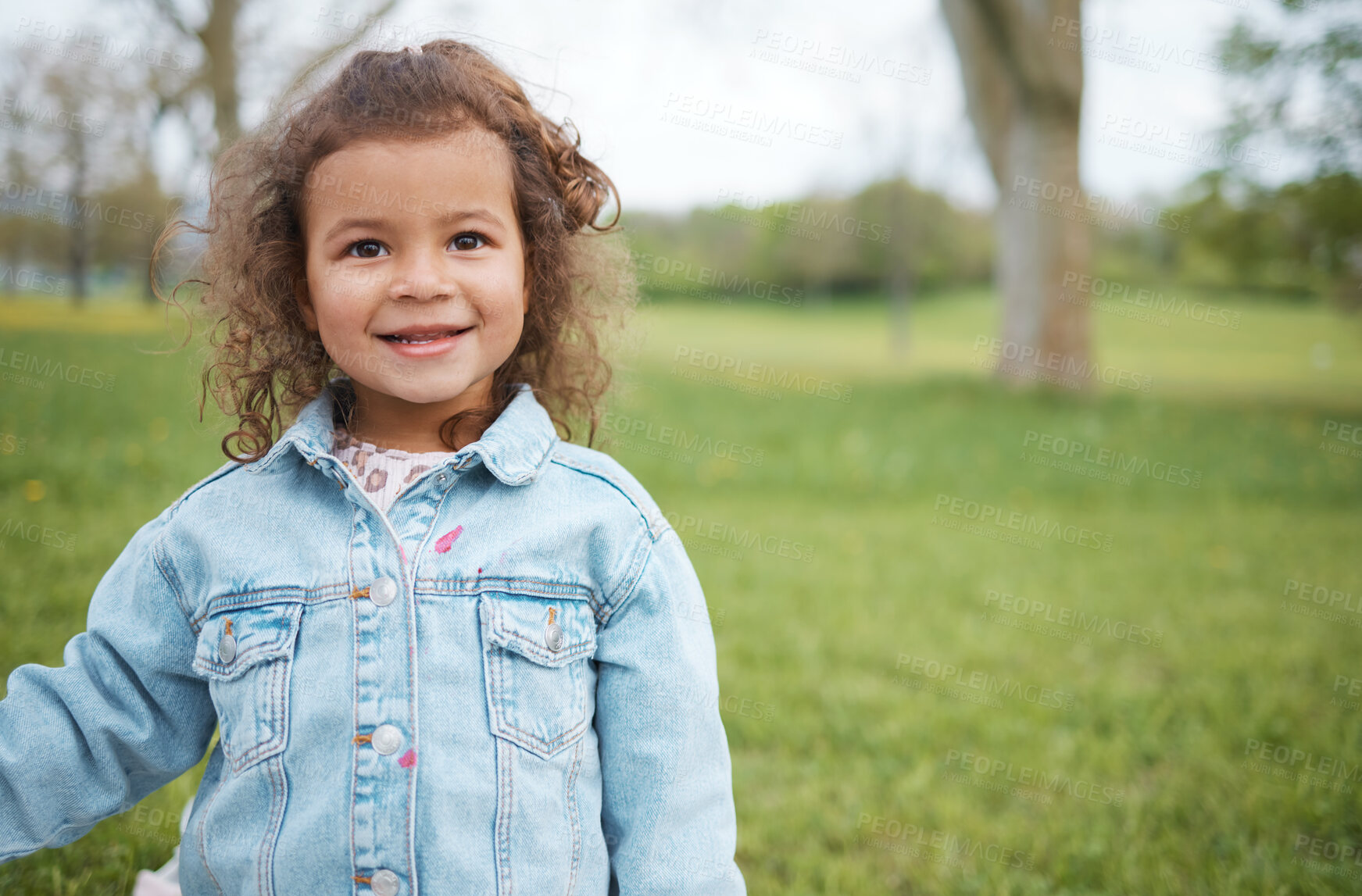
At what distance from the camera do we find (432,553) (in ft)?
4.52

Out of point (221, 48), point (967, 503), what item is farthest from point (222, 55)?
point (967, 503)

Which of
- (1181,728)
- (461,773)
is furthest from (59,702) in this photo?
(1181,728)

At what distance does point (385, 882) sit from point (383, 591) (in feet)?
1.33

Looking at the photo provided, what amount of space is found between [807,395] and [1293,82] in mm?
6795

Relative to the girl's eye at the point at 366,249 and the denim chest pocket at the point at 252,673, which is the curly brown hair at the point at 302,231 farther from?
the denim chest pocket at the point at 252,673

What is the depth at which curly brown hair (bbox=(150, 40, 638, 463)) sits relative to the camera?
57.6 inches

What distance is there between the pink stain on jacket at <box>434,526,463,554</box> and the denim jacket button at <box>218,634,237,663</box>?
1.09ft

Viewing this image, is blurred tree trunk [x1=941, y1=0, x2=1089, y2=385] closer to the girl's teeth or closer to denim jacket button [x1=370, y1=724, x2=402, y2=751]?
the girl's teeth

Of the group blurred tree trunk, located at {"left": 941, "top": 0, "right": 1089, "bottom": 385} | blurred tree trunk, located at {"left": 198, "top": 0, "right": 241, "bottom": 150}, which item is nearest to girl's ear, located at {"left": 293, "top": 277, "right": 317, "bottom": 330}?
blurred tree trunk, located at {"left": 941, "top": 0, "right": 1089, "bottom": 385}

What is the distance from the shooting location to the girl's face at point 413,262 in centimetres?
140

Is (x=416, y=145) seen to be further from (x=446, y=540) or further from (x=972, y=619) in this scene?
(x=972, y=619)

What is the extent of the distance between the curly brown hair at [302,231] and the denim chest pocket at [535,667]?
0.35 meters

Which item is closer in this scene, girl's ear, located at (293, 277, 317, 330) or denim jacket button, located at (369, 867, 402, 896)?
denim jacket button, located at (369, 867, 402, 896)

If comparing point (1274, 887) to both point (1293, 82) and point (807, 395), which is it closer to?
point (807, 395)
